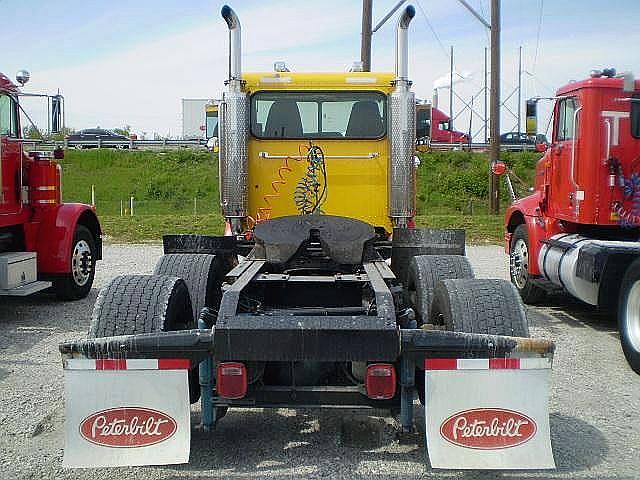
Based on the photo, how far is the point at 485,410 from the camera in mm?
3551

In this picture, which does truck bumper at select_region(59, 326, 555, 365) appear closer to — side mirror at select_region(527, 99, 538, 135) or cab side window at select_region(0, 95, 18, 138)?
side mirror at select_region(527, 99, 538, 135)

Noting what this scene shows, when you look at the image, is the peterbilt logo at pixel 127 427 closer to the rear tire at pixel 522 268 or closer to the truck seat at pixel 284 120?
the truck seat at pixel 284 120

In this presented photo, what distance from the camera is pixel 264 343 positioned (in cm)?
349

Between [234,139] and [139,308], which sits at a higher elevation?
[234,139]

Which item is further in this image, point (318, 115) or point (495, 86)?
point (495, 86)

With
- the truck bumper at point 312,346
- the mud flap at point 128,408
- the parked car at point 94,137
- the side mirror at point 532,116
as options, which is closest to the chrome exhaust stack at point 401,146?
the side mirror at point 532,116

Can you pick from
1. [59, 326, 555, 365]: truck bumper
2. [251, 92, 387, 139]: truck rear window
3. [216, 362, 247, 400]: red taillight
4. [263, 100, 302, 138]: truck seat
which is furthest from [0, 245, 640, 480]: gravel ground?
[263, 100, 302, 138]: truck seat

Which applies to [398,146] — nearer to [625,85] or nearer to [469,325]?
[625,85]

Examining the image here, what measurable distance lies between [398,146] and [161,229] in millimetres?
11914

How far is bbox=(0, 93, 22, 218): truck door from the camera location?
837cm

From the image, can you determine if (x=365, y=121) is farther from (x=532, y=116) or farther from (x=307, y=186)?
(x=532, y=116)

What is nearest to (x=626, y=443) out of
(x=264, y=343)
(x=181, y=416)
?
(x=264, y=343)

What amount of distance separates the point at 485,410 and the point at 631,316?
323 cm

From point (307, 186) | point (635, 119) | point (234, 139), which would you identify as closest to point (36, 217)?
point (234, 139)
